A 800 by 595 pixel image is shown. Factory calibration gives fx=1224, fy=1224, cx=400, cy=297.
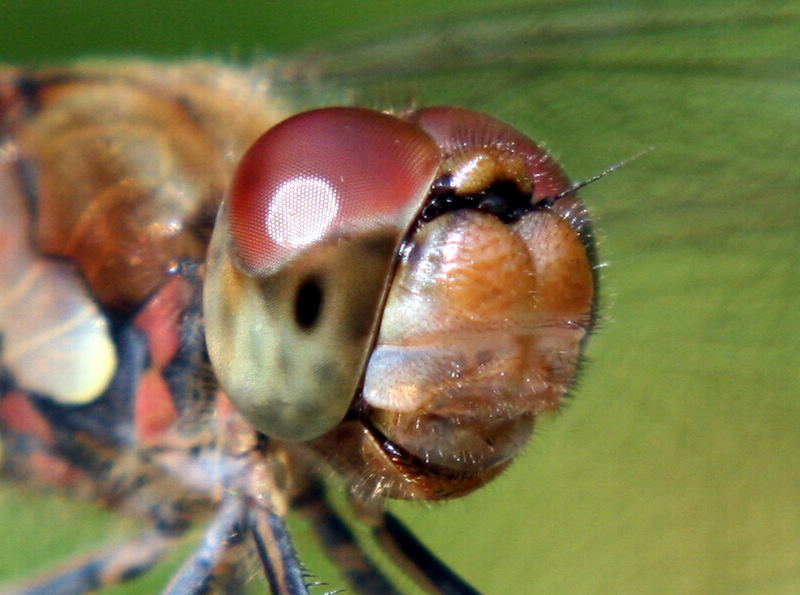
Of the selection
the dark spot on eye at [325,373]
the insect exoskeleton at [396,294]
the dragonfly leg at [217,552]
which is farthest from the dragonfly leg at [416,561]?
the dark spot on eye at [325,373]

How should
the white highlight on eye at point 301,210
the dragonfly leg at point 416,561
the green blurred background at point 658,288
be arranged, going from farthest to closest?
the green blurred background at point 658,288, the dragonfly leg at point 416,561, the white highlight on eye at point 301,210

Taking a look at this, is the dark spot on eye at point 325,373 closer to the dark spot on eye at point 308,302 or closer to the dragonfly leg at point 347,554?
the dark spot on eye at point 308,302

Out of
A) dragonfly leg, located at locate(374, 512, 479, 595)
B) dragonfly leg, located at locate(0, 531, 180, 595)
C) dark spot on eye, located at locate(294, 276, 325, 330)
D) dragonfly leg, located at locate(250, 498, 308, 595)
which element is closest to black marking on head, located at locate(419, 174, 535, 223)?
dark spot on eye, located at locate(294, 276, 325, 330)

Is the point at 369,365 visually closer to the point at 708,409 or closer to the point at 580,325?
the point at 580,325

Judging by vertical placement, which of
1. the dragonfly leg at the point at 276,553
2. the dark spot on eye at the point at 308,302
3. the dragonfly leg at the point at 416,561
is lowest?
the dragonfly leg at the point at 416,561

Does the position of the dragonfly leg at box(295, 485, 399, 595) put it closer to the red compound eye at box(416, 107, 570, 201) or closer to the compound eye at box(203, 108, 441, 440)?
the compound eye at box(203, 108, 441, 440)

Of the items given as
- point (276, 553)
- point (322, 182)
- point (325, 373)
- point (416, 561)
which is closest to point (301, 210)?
point (322, 182)

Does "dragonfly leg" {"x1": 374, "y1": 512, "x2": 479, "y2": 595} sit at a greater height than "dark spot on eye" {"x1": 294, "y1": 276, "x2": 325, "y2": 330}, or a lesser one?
lesser
